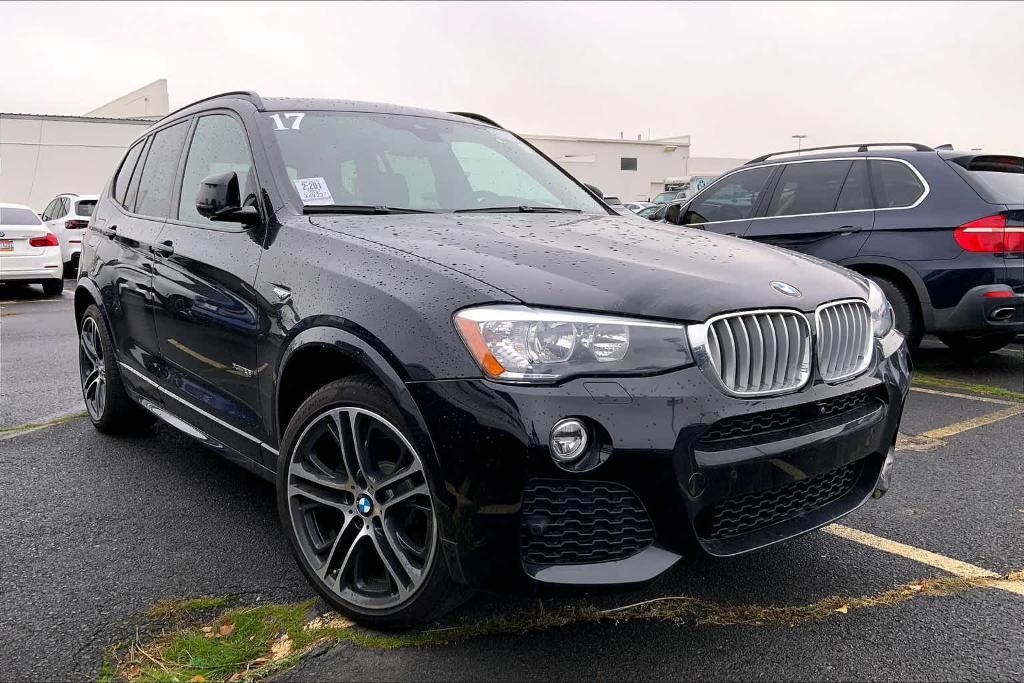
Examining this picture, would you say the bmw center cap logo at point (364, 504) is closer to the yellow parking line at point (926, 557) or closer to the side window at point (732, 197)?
the yellow parking line at point (926, 557)

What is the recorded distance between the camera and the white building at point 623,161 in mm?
53906

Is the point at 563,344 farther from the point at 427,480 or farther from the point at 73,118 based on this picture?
the point at 73,118

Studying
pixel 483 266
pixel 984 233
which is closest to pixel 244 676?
pixel 483 266

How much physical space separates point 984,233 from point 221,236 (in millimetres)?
5112

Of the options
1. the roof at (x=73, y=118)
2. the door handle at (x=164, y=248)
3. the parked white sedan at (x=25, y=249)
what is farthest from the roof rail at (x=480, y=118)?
the roof at (x=73, y=118)

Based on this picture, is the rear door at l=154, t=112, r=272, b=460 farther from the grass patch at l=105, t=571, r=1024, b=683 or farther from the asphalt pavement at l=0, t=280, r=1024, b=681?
the grass patch at l=105, t=571, r=1024, b=683

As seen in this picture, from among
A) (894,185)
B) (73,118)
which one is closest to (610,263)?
(894,185)

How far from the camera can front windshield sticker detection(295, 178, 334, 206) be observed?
3096mm

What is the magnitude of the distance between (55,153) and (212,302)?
30.7 meters

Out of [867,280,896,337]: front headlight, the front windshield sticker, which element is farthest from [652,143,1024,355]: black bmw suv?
the front windshield sticker

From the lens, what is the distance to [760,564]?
3.02 meters

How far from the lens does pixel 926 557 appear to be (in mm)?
3057

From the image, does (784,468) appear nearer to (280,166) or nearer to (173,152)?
(280,166)

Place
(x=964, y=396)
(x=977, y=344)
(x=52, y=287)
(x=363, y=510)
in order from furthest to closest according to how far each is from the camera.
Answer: (x=52, y=287) < (x=977, y=344) < (x=964, y=396) < (x=363, y=510)
